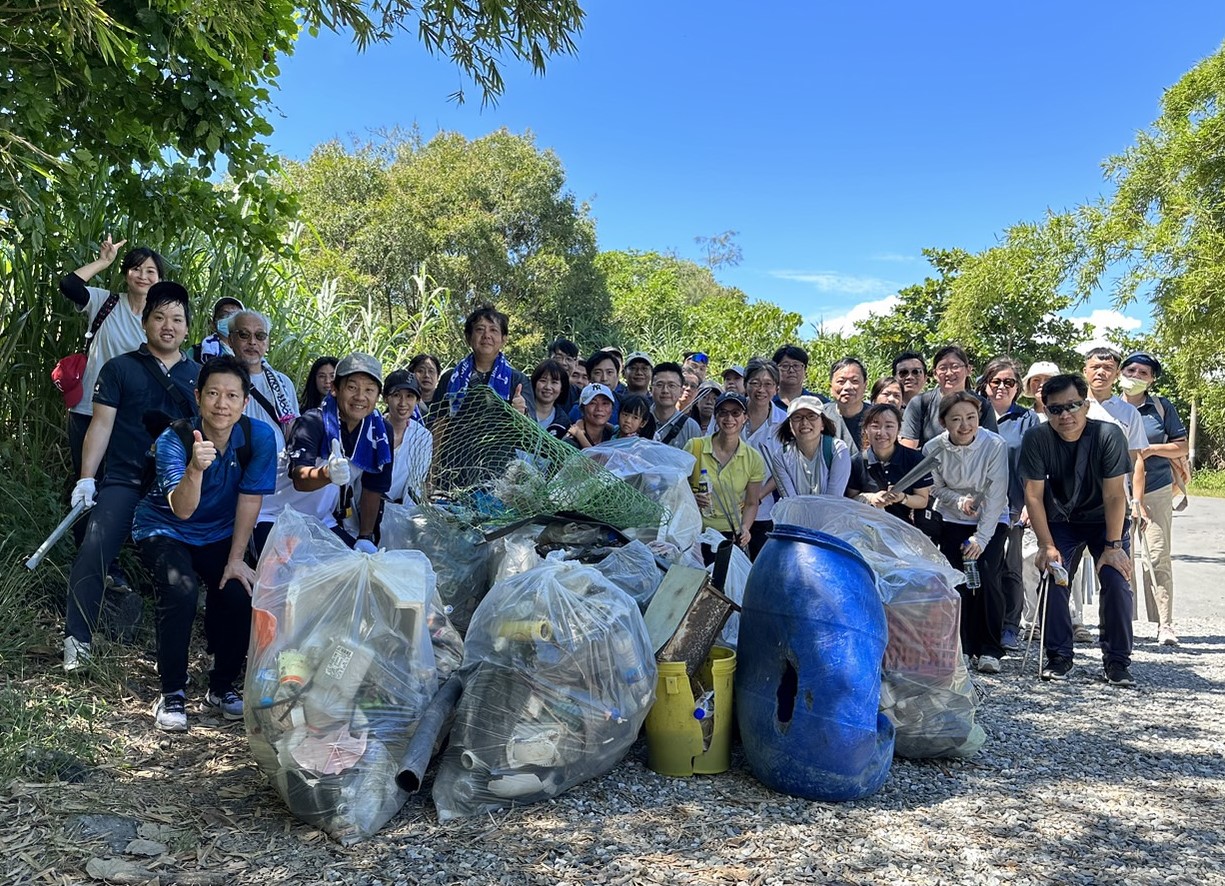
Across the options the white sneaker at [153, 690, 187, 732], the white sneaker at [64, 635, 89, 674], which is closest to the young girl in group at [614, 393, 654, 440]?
the white sneaker at [153, 690, 187, 732]

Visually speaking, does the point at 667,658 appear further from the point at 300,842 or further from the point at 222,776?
the point at 222,776

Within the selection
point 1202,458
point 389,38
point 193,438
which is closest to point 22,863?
point 193,438

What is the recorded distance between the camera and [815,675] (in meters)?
3.18

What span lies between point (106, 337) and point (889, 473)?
4.26 metres

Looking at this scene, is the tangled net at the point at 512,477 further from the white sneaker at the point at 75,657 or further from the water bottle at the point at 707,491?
the white sneaker at the point at 75,657

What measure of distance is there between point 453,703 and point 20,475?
120 inches

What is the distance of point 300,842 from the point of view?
111 inches

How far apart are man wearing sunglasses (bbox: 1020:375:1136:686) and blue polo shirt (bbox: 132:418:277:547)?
395 centimetres

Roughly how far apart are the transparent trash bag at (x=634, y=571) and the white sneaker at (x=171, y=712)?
1.75 metres

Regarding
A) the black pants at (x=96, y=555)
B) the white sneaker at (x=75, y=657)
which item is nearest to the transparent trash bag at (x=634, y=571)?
the black pants at (x=96, y=555)

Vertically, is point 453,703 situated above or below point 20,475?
below

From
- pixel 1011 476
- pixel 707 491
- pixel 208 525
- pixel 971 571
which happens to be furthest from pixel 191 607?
pixel 1011 476

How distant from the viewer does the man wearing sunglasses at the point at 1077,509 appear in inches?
191

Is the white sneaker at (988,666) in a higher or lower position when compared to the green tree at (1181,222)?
lower
